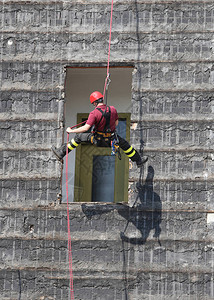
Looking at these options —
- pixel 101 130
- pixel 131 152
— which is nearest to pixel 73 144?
pixel 101 130

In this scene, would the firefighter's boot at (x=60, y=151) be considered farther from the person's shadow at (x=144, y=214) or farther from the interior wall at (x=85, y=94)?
the interior wall at (x=85, y=94)

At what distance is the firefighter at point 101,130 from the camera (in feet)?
24.8

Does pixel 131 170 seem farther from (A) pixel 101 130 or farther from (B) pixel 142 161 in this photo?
(A) pixel 101 130

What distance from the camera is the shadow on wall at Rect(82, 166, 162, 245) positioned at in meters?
8.01

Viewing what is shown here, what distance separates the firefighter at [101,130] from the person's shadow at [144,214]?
1.81 feet

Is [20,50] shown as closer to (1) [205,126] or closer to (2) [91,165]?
(1) [205,126]

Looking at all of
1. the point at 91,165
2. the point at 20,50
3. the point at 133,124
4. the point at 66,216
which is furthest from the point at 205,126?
the point at 91,165

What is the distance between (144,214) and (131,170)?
72cm

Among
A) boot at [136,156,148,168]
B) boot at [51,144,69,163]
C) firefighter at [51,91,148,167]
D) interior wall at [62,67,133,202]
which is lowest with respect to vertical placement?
boot at [136,156,148,168]

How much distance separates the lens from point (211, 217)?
26.1 feet

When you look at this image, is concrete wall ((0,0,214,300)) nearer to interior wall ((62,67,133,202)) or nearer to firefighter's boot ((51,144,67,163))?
firefighter's boot ((51,144,67,163))

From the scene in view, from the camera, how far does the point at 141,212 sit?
26.5 feet

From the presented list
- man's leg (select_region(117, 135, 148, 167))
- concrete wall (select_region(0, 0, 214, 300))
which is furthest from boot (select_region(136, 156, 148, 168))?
concrete wall (select_region(0, 0, 214, 300))

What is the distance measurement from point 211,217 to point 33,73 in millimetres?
3678
